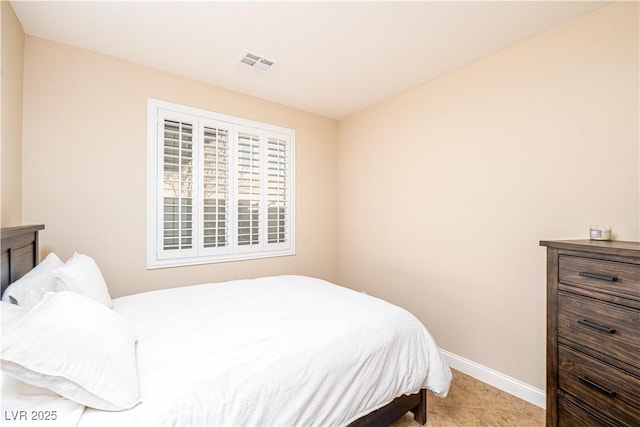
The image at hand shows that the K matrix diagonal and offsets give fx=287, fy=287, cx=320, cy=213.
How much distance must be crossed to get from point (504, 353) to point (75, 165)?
366cm

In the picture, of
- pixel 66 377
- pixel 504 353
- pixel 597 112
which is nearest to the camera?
pixel 66 377

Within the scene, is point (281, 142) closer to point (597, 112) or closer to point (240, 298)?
point (240, 298)

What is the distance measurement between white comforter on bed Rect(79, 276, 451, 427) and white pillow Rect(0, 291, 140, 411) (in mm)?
66

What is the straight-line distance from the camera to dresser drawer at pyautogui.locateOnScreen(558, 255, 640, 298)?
4.25 feet

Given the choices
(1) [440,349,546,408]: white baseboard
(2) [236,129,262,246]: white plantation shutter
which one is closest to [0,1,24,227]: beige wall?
(2) [236,129,262,246]: white plantation shutter

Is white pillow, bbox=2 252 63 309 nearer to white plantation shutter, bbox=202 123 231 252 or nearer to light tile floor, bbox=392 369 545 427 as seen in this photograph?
white plantation shutter, bbox=202 123 231 252

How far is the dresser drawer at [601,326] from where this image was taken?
1.30 metres

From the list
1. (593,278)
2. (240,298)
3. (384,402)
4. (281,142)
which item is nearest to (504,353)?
(593,278)

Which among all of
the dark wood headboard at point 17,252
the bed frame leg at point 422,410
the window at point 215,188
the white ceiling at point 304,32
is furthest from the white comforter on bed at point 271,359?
the white ceiling at point 304,32

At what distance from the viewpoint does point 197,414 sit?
1.02 metres

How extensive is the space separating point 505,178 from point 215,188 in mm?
2592

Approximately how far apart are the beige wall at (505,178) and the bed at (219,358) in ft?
2.97

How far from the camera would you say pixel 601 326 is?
1395 millimetres

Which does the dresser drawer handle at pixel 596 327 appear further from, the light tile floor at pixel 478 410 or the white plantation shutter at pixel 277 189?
the white plantation shutter at pixel 277 189
